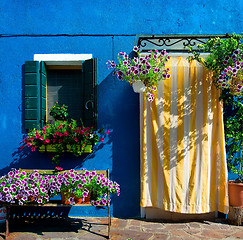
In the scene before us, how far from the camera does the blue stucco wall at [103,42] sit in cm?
520

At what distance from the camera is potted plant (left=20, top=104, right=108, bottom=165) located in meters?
4.86

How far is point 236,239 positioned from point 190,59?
2808 mm

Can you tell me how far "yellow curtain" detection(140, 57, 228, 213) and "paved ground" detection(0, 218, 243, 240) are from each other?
0.29 meters

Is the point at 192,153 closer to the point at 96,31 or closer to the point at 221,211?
the point at 221,211

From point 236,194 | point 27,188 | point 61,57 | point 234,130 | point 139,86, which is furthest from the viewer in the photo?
point 61,57

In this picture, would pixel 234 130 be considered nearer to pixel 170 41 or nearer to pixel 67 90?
pixel 170 41

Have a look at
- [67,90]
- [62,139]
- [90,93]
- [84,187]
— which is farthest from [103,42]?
[84,187]

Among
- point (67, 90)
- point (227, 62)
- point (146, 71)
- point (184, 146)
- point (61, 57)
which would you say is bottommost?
point (184, 146)

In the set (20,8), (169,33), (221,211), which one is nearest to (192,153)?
(221,211)

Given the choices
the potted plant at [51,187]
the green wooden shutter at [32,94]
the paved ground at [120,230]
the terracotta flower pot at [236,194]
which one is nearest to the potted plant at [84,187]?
the potted plant at [51,187]

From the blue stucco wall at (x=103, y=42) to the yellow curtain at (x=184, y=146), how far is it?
12.5 inches

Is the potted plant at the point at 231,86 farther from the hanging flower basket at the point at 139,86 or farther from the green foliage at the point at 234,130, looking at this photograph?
the hanging flower basket at the point at 139,86

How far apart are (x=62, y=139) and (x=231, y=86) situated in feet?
9.32

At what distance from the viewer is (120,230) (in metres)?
4.52
